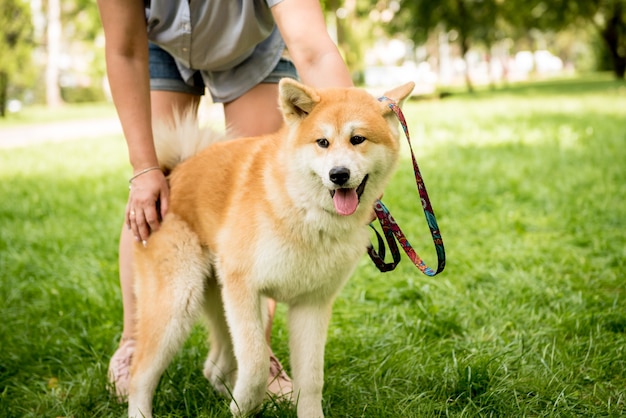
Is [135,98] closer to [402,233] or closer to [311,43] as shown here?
[311,43]

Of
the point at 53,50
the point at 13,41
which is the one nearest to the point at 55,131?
the point at 13,41

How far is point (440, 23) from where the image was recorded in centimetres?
2670

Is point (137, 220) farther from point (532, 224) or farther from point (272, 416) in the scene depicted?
point (532, 224)

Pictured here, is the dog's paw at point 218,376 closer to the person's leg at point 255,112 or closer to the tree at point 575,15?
the person's leg at point 255,112

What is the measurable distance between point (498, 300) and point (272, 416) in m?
1.71

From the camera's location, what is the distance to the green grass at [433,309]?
273 centimetres

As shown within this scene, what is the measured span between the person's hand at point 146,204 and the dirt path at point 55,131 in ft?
32.6

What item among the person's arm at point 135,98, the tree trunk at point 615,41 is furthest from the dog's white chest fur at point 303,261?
the tree trunk at point 615,41

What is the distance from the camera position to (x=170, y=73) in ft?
10.2

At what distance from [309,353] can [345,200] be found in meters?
0.66

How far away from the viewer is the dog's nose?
2219 millimetres

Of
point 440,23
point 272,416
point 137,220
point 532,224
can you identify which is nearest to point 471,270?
point 532,224

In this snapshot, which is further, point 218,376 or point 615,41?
point 615,41

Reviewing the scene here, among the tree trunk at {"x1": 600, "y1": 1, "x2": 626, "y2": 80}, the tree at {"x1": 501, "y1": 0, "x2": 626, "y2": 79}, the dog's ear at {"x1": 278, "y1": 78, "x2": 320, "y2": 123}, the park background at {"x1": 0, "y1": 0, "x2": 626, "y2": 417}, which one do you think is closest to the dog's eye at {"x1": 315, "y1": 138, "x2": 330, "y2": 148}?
the dog's ear at {"x1": 278, "y1": 78, "x2": 320, "y2": 123}
